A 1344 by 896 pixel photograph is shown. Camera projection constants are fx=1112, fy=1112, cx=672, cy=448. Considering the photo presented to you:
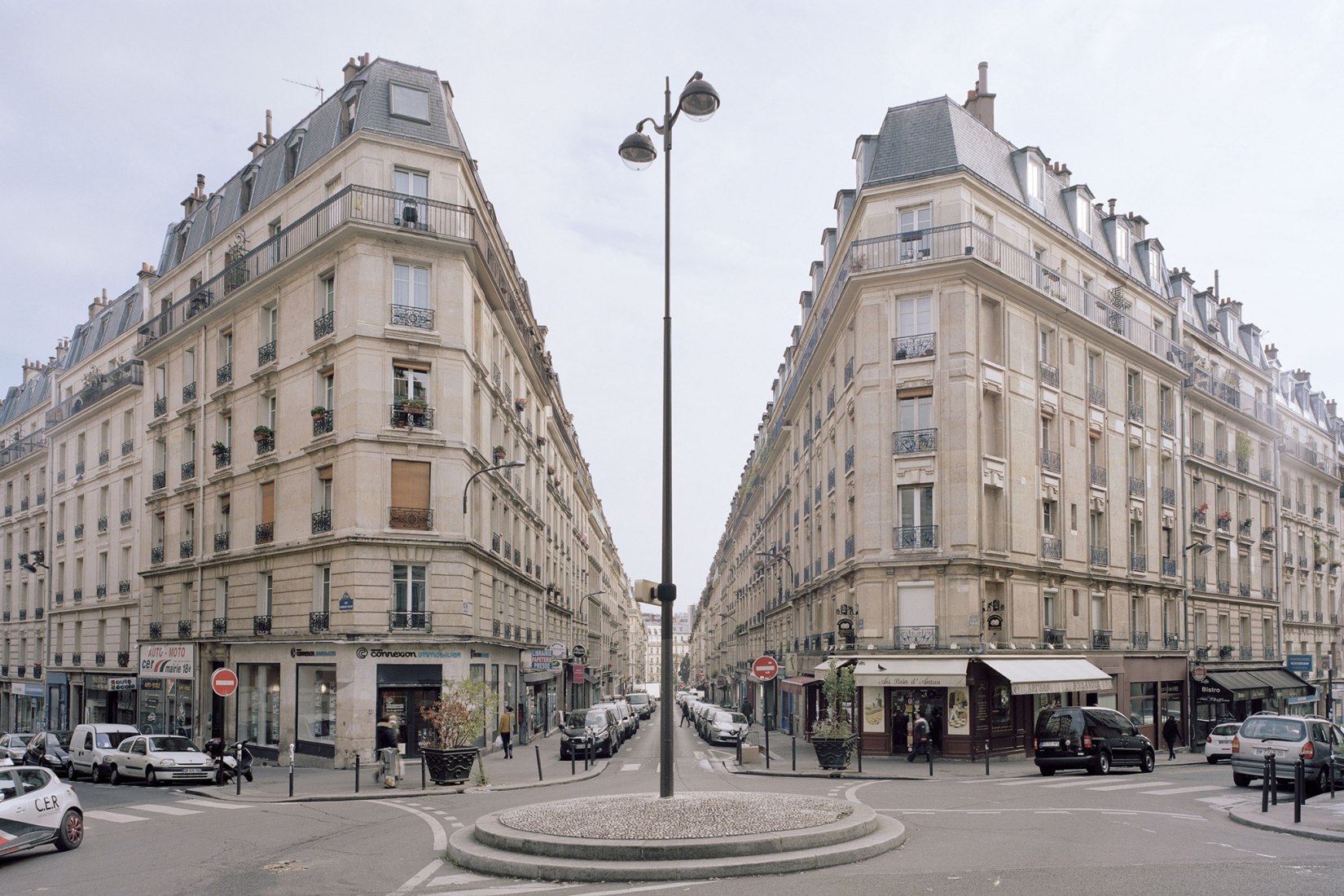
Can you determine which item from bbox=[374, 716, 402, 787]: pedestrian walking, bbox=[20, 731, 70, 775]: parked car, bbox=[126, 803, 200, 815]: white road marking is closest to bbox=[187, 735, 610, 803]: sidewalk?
bbox=[374, 716, 402, 787]: pedestrian walking

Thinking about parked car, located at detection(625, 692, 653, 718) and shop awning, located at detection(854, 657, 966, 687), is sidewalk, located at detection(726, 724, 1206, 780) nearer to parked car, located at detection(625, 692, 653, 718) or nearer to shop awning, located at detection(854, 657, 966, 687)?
shop awning, located at detection(854, 657, 966, 687)

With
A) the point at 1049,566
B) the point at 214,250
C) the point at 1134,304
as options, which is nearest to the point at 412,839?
the point at 1049,566

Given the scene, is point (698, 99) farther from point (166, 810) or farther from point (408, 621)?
point (408, 621)

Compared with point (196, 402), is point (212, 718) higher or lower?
lower

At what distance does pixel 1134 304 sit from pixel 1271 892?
1400 inches

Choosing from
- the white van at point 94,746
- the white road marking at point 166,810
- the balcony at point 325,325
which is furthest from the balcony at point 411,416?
the white road marking at point 166,810

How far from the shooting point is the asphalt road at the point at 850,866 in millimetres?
10844

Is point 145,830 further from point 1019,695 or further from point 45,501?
point 45,501

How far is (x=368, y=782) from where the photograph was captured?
25656mm

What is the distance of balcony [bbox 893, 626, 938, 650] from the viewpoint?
32062mm

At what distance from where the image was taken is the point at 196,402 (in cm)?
3797

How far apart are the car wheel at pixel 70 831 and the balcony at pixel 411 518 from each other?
14737 millimetres

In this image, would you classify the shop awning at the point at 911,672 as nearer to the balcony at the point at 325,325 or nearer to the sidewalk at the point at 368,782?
the sidewalk at the point at 368,782

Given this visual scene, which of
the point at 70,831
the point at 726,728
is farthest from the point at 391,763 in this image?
the point at 726,728
